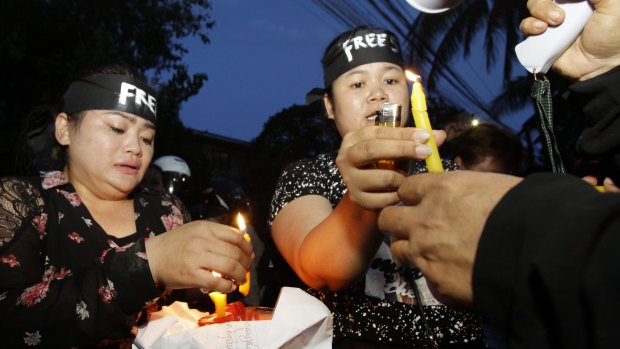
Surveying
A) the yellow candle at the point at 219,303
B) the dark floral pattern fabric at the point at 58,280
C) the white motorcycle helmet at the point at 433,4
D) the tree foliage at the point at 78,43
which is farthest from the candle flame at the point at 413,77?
the tree foliage at the point at 78,43

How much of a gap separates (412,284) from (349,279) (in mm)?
338

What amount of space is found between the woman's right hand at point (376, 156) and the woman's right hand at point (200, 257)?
59 centimetres

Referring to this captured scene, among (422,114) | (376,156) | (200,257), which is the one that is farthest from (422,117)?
(200,257)

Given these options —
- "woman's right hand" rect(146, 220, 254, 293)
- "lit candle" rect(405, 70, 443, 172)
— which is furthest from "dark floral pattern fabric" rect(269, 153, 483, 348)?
"lit candle" rect(405, 70, 443, 172)

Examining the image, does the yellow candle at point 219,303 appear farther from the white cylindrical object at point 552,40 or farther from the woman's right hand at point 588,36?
the woman's right hand at point 588,36

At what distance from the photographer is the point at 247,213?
5.79m

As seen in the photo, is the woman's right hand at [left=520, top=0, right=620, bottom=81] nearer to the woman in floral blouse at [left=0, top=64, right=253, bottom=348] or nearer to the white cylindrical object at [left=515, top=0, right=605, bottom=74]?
the white cylindrical object at [left=515, top=0, right=605, bottom=74]

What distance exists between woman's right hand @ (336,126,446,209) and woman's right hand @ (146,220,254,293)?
59 cm

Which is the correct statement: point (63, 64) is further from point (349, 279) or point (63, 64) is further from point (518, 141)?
point (349, 279)

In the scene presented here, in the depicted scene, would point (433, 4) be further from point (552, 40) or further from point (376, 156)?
point (376, 156)

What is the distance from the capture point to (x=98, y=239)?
7.93ft

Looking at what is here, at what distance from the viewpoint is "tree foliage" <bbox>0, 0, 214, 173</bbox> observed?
1168 centimetres

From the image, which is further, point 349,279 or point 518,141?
point 518,141

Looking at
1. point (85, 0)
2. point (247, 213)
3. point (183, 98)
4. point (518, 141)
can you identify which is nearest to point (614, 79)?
point (518, 141)
